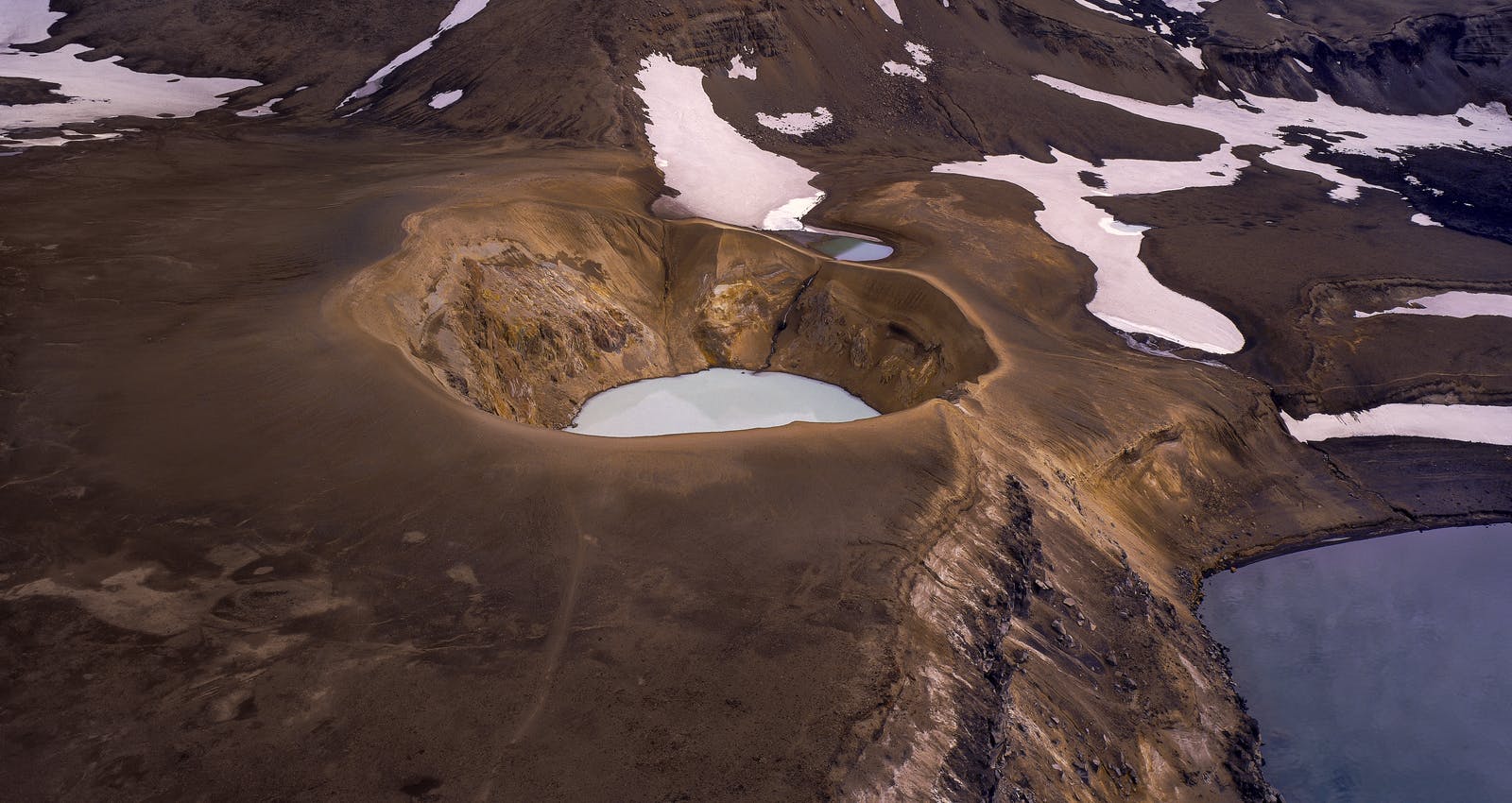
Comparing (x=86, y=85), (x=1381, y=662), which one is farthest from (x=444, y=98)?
(x=1381, y=662)

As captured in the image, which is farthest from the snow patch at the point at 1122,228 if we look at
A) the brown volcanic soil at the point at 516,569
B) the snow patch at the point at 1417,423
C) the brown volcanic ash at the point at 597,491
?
the brown volcanic soil at the point at 516,569

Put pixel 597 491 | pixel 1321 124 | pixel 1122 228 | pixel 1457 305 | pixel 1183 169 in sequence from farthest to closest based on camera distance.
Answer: pixel 1321 124, pixel 1183 169, pixel 1122 228, pixel 1457 305, pixel 597 491

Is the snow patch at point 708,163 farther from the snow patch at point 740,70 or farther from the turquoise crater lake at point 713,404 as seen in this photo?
the turquoise crater lake at point 713,404

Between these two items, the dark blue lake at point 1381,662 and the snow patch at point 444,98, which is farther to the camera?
the snow patch at point 444,98

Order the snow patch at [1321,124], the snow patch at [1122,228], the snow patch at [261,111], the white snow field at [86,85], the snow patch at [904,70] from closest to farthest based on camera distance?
the snow patch at [1122,228] → the white snow field at [86,85] → the snow patch at [261,111] → the snow patch at [904,70] → the snow patch at [1321,124]

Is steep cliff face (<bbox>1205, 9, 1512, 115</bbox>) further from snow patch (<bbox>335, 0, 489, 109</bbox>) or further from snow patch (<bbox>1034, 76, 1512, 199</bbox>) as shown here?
snow patch (<bbox>335, 0, 489, 109</bbox>)

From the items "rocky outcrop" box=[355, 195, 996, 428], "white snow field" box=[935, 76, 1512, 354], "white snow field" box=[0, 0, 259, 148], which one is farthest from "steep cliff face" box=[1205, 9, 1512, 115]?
"white snow field" box=[0, 0, 259, 148]

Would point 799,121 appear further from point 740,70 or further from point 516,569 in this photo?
point 516,569
